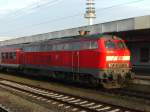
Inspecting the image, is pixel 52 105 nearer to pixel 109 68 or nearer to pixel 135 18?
pixel 109 68

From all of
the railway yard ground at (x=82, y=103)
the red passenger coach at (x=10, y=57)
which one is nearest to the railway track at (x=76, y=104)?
the railway yard ground at (x=82, y=103)

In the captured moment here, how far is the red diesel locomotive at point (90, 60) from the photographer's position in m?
21.1

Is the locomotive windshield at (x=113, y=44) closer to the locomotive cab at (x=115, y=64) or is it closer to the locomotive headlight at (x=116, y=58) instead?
the locomotive cab at (x=115, y=64)

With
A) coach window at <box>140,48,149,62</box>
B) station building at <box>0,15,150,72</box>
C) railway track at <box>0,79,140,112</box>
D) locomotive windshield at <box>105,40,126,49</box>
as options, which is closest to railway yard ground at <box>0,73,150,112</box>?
railway track at <box>0,79,140,112</box>

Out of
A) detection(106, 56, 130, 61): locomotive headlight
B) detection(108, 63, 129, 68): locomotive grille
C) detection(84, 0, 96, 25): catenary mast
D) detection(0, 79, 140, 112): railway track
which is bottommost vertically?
detection(0, 79, 140, 112): railway track

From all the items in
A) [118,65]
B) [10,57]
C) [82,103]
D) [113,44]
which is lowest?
[82,103]

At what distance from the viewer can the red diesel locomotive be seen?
2112 centimetres

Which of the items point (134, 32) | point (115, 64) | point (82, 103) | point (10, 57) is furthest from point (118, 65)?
point (10, 57)

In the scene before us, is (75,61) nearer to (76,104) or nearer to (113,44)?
(113,44)

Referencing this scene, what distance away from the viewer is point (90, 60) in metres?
21.8

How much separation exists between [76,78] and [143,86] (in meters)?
4.04

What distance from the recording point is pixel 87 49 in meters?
22.1

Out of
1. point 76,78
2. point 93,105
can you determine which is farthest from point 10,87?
point 93,105

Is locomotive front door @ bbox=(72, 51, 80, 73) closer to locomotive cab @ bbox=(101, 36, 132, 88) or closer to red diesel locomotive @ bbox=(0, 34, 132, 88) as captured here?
red diesel locomotive @ bbox=(0, 34, 132, 88)
